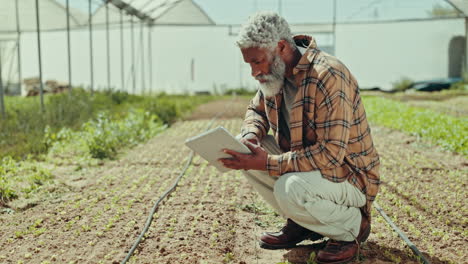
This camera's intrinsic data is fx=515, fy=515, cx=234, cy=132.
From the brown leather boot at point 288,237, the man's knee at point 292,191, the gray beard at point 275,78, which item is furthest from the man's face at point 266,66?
the brown leather boot at point 288,237

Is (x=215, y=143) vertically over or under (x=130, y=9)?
under

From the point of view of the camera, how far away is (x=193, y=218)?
10.6ft

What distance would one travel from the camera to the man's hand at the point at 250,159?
2357 millimetres

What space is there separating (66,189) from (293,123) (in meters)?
2.37

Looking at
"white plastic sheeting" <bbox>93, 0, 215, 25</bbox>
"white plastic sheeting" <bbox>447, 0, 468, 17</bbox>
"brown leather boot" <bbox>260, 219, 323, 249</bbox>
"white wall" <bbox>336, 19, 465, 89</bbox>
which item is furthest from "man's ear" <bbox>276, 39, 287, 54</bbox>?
"white wall" <bbox>336, 19, 465, 89</bbox>

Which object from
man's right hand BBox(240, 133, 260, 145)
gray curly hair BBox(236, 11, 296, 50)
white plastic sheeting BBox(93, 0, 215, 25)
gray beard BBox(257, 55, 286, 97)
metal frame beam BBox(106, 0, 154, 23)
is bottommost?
man's right hand BBox(240, 133, 260, 145)

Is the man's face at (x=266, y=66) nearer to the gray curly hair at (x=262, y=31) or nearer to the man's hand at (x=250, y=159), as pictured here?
the gray curly hair at (x=262, y=31)

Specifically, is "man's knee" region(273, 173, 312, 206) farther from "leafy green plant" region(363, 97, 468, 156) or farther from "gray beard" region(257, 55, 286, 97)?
"leafy green plant" region(363, 97, 468, 156)

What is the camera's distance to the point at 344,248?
239cm

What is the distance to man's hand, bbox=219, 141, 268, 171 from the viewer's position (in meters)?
2.36

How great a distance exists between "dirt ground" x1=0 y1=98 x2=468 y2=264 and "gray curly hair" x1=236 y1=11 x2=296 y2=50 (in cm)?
101

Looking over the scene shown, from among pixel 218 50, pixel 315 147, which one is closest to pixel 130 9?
pixel 218 50

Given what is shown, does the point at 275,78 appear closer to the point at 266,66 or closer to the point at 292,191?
the point at 266,66

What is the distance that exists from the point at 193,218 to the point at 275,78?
1.24 m
